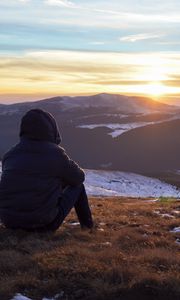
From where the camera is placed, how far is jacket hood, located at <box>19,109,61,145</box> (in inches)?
355

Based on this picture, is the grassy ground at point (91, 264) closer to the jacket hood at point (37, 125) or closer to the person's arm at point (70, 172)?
the person's arm at point (70, 172)

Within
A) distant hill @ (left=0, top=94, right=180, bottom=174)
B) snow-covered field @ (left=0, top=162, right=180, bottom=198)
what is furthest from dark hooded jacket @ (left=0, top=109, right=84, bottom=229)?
distant hill @ (left=0, top=94, right=180, bottom=174)

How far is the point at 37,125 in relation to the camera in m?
9.09

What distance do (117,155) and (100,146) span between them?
7.36 metres

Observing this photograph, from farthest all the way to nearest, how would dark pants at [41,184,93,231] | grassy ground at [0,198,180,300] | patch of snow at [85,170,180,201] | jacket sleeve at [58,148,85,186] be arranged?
patch of snow at [85,170,180,201], dark pants at [41,184,93,231], jacket sleeve at [58,148,85,186], grassy ground at [0,198,180,300]

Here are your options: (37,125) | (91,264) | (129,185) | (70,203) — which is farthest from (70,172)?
(129,185)

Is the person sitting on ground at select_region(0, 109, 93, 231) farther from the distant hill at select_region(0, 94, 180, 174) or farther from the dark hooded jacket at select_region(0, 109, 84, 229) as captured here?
the distant hill at select_region(0, 94, 180, 174)

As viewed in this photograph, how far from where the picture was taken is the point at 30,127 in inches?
359

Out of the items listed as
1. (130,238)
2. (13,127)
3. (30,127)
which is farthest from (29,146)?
(13,127)

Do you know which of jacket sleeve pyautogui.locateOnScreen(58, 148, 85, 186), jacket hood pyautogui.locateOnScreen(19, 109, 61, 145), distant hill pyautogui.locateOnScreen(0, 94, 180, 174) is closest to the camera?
jacket hood pyautogui.locateOnScreen(19, 109, 61, 145)

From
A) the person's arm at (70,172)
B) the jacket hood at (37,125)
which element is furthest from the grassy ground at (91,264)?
the jacket hood at (37,125)

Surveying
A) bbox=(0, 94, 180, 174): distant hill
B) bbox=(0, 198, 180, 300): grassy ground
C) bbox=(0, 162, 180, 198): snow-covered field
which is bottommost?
bbox=(0, 94, 180, 174): distant hill

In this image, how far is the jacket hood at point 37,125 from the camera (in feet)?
29.6

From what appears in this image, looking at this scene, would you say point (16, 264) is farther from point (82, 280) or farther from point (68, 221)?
point (68, 221)
